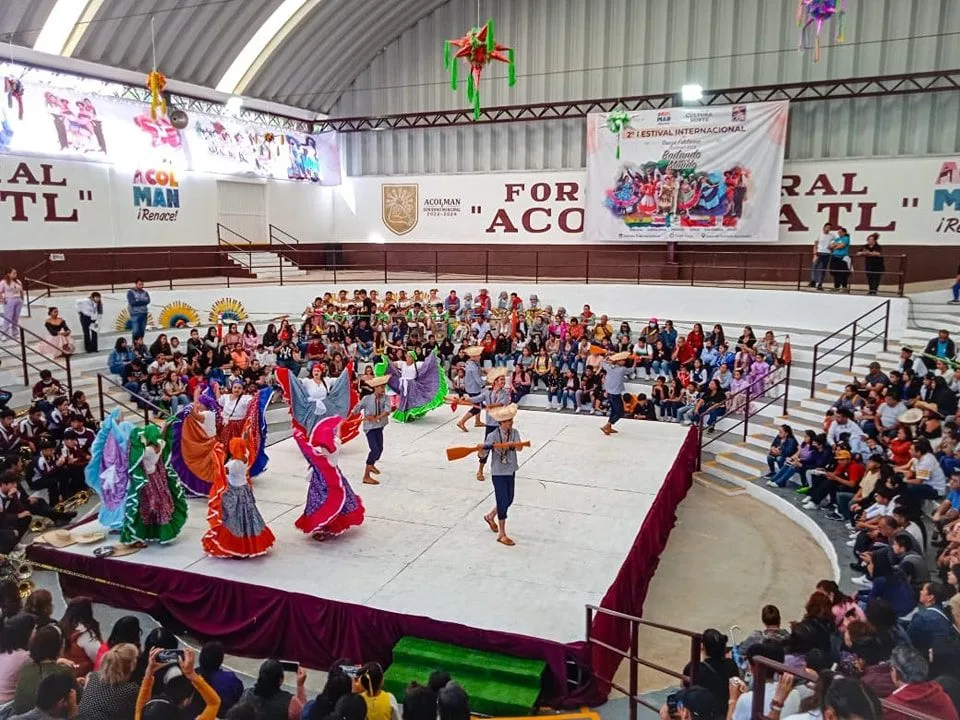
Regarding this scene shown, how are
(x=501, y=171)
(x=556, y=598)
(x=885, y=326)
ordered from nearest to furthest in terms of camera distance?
(x=556, y=598) < (x=885, y=326) < (x=501, y=171)

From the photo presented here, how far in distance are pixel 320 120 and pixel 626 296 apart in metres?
11.4

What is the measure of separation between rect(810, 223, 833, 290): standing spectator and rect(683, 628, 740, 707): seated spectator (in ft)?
43.4

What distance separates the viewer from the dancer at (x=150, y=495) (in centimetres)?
711

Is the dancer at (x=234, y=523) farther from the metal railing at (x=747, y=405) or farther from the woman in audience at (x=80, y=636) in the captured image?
the metal railing at (x=747, y=405)

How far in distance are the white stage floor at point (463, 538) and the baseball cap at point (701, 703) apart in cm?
167

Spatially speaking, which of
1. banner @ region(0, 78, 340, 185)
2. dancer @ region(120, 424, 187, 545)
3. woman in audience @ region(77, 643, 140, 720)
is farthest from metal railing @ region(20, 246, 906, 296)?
woman in audience @ region(77, 643, 140, 720)

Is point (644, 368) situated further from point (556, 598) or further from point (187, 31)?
point (187, 31)

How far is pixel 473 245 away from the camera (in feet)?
72.4

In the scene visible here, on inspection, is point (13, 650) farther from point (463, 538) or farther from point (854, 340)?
point (854, 340)

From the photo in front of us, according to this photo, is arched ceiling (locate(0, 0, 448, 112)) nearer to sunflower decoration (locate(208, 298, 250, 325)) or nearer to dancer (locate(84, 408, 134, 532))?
sunflower decoration (locate(208, 298, 250, 325))

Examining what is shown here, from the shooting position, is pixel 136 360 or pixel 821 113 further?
pixel 821 113

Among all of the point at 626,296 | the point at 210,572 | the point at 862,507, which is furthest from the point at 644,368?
the point at 210,572

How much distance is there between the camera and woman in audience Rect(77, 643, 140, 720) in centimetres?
353

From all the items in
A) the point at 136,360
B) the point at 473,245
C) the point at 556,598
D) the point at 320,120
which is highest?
the point at 320,120
